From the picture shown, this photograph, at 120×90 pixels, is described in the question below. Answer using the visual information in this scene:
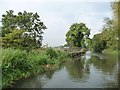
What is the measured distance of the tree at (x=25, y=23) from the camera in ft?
131

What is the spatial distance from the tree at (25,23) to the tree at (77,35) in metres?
31.7

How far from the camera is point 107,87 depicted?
13.2 metres

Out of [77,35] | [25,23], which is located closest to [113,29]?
[25,23]

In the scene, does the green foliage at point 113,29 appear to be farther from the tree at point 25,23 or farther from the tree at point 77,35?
the tree at point 77,35

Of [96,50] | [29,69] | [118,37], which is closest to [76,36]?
[96,50]

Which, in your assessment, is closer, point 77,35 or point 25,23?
point 25,23

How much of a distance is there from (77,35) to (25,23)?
36024 mm

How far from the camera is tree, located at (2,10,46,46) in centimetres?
3988

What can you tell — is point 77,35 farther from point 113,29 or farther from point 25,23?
point 113,29

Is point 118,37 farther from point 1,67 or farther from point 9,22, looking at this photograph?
point 9,22

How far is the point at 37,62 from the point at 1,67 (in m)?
6.37

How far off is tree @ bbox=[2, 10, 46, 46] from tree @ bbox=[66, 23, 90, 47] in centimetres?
3174

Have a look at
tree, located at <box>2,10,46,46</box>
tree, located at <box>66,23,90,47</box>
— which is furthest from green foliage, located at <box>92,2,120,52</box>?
→ tree, located at <box>66,23,90,47</box>

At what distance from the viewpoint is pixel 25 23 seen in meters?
41.1
